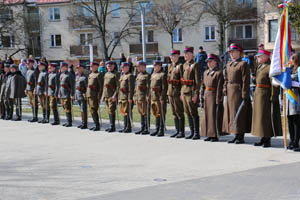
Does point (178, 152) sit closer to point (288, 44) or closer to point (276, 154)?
point (276, 154)

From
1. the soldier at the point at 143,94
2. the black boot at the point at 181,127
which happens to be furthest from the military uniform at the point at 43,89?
the black boot at the point at 181,127

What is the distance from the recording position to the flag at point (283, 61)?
10023 millimetres

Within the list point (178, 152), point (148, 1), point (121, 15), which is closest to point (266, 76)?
point (178, 152)

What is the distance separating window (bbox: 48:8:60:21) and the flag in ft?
176

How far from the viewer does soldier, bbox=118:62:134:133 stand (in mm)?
13742

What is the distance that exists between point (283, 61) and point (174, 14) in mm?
37820

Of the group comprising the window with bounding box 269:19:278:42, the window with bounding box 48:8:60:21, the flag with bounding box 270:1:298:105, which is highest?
the window with bounding box 48:8:60:21

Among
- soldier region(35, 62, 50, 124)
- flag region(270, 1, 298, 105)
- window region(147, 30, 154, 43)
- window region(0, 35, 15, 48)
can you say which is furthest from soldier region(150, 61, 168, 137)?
window region(0, 35, 15, 48)

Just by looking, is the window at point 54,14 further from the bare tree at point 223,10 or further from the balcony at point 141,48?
the bare tree at point 223,10

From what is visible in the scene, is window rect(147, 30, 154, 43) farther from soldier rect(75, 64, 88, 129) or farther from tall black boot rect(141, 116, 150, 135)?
tall black boot rect(141, 116, 150, 135)

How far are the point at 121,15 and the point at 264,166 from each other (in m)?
51.1

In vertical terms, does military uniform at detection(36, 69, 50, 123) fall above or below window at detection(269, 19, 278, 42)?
below

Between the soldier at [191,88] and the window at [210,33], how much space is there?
43.6m

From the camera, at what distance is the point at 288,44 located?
10.4m
